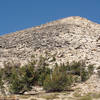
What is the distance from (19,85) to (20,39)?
22.2 meters

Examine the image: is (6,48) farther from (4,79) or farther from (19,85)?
(19,85)

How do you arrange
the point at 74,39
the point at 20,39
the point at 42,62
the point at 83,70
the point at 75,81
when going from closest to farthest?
the point at 75,81 < the point at 83,70 < the point at 42,62 < the point at 74,39 < the point at 20,39

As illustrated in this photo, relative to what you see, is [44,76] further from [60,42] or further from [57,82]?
[60,42]

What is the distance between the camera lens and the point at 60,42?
47.0 meters

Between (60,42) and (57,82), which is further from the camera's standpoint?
(60,42)

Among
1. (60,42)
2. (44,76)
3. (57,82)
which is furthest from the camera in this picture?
(60,42)

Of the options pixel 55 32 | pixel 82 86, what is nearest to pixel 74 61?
pixel 82 86

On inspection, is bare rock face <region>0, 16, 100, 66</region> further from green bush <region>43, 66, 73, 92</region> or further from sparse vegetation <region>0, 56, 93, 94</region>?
green bush <region>43, 66, 73, 92</region>

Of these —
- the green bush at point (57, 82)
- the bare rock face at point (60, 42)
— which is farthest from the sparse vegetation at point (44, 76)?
the bare rock face at point (60, 42)

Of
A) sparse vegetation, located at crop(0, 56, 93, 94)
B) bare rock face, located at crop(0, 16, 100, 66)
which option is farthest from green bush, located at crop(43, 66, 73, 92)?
bare rock face, located at crop(0, 16, 100, 66)

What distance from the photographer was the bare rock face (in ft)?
138

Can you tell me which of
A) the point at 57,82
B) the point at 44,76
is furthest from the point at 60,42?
the point at 57,82

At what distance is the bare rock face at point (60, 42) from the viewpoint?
138 ft

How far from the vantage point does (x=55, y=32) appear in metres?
51.8
